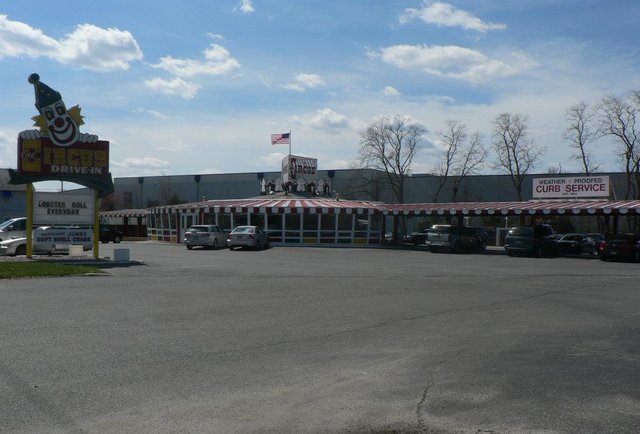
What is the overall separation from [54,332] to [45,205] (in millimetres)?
19543

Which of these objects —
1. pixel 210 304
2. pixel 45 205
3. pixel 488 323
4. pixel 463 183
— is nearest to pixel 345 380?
pixel 488 323

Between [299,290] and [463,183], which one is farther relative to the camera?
[463,183]

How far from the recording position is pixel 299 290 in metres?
17.2

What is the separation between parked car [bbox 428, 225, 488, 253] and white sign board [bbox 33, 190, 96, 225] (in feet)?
65.0

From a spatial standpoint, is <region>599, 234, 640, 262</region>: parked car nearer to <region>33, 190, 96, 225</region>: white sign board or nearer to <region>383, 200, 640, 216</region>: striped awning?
<region>383, 200, 640, 216</region>: striped awning

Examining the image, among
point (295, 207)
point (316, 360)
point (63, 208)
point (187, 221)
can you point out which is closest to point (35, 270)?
point (63, 208)

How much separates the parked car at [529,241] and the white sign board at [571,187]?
764 cm

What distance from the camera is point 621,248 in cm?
3250

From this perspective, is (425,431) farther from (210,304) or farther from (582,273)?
(582,273)

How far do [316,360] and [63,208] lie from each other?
23.1 m

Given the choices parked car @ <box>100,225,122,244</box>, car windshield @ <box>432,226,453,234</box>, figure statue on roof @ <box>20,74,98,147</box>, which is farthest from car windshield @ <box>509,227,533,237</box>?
parked car @ <box>100,225,122,244</box>

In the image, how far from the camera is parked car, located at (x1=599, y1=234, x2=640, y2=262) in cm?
3231

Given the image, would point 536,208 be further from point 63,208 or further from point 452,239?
point 63,208

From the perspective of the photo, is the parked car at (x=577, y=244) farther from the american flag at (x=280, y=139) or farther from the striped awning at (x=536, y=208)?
the american flag at (x=280, y=139)
